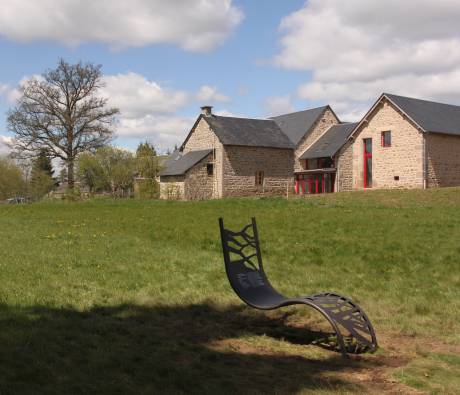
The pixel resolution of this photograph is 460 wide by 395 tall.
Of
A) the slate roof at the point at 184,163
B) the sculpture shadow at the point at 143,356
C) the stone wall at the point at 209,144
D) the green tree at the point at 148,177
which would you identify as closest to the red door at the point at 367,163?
the stone wall at the point at 209,144

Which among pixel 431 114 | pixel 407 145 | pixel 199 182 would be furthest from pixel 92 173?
pixel 431 114

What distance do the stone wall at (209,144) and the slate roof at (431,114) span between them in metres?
12.9

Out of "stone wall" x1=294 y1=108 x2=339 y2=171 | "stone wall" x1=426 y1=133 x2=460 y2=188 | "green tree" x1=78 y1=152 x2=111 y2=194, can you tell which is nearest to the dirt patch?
"stone wall" x1=426 y1=133 x2=460 y2=188

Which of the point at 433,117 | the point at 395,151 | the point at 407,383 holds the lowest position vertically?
the point at 407,383

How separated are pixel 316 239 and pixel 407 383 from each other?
7.84 meters

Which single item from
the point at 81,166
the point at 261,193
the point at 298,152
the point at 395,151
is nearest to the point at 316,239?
the point at 395,151

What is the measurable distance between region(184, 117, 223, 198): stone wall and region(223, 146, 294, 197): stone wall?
47cm

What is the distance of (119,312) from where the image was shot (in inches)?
263

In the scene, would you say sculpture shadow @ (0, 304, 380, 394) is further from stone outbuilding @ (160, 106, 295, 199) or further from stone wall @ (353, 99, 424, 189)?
stone outbuilding @ (160, 106, 295, 199)

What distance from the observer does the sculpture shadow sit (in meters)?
4.23

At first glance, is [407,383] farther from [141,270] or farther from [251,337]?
[141,270]

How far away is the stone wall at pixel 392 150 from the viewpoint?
34656 mm

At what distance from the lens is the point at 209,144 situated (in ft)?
137

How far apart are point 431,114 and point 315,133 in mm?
11926
